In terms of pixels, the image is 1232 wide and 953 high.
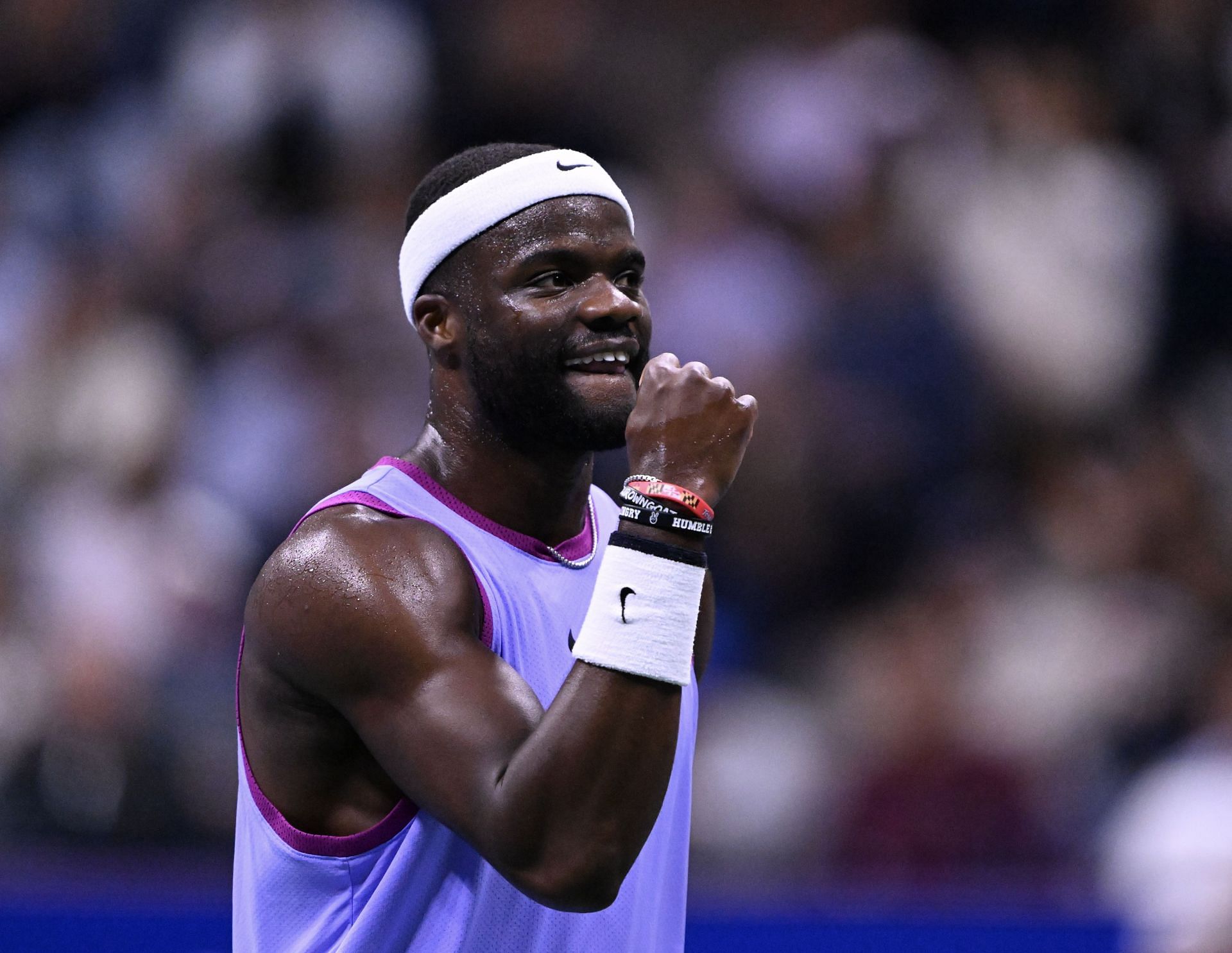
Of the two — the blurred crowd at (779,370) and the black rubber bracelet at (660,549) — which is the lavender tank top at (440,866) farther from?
the blurred crowd at (779,370)

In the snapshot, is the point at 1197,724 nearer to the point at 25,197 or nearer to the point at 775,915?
the point at 775,915

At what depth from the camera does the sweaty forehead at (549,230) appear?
128 inches

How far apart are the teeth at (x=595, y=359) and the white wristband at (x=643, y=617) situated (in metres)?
0.48

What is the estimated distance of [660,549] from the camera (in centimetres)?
279

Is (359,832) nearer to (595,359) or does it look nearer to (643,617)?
(643,617)

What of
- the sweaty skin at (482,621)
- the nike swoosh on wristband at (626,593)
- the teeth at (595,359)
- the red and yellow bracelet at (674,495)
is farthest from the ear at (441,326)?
the nike swoosh on wristband at (626,593)

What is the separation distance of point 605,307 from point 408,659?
29.7 inches

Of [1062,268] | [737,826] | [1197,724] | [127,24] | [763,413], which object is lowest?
[737,826]

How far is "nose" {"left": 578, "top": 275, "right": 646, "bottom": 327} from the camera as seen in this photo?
3170 mm

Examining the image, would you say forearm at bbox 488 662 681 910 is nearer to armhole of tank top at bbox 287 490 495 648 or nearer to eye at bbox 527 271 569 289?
armhole of tank top at bbox 287 490 495 648

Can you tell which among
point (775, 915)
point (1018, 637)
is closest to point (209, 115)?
point (1018, 637)

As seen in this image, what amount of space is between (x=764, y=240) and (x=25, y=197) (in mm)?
4119

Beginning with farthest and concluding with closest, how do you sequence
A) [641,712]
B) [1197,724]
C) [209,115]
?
1. [209,115]
2. [1197,724]
3. [641,712]

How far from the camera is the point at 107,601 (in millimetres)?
7543
